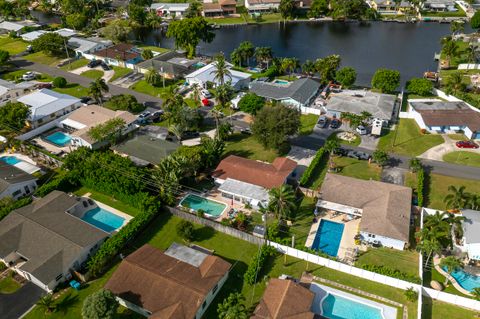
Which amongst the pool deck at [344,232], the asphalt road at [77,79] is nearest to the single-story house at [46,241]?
the pool deck at [344,232]

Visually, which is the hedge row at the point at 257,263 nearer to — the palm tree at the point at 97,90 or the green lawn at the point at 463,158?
the green lawn at the point at 463,158

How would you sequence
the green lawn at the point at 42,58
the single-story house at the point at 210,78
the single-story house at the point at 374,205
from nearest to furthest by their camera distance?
the single-story house at the point at 374,205
the single-story house at the point at 210,78
the green lawn at the point at 42,58

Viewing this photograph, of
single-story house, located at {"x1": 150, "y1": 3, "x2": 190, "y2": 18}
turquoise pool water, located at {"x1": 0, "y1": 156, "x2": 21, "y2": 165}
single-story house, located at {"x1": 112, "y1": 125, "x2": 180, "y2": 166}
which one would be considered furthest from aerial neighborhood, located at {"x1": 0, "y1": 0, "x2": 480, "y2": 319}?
single-story house, located at {"x1": 150, "y1": 3, "x2": 190, "y2": 18}

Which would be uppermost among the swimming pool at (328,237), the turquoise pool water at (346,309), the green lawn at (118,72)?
the green lawn at (118,72)

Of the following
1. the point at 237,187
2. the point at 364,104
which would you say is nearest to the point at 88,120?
the point at 237,187

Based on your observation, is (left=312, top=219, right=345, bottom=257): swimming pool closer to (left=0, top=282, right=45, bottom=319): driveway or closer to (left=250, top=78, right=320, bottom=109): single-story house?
(left=0, top=282, right=45, bottom=319): driveway

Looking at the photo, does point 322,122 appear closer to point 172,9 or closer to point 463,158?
point 463,158

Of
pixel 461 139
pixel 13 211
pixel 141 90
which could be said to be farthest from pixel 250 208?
pixel 141 90
